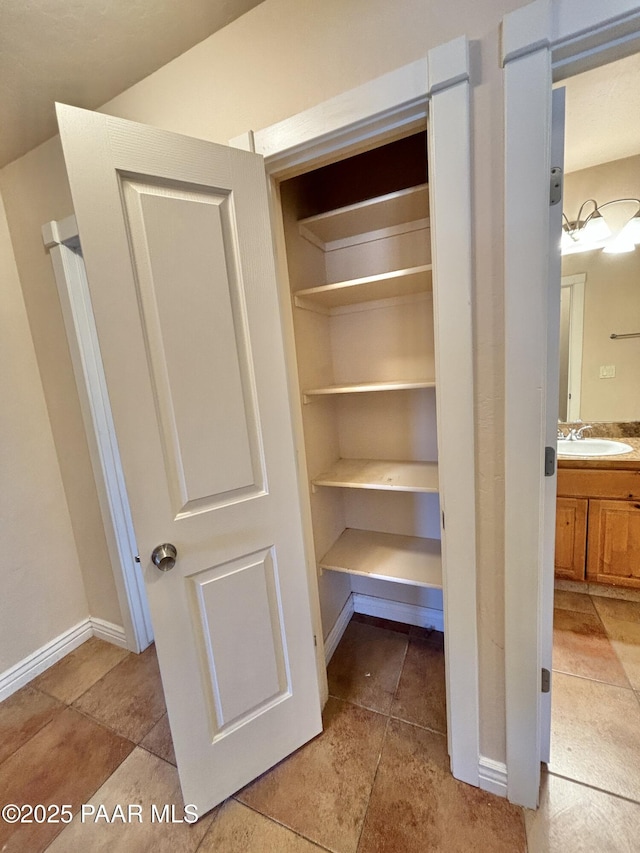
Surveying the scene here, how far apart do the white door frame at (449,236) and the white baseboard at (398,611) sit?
717mm

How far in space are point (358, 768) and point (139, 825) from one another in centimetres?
75

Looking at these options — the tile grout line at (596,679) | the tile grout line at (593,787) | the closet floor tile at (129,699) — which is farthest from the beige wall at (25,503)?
the tile grout line at (596,679)

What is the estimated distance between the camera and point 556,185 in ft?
2.94

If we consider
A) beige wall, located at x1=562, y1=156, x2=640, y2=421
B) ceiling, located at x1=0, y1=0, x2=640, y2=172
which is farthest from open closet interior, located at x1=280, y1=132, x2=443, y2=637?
beige wall, located at x1=562, y1=156, x2=640, y2=421

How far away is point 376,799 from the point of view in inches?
44.9

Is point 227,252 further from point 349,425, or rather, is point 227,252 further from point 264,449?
point 349,425

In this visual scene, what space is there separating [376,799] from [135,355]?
162 centimetres

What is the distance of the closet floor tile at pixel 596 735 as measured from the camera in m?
1.15

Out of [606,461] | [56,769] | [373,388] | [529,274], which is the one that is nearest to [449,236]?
[529,274]

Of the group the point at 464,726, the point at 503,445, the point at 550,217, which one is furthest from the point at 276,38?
the point at 464,726

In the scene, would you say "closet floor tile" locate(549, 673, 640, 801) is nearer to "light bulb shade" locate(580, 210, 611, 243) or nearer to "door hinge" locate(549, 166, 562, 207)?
"door hinge" locate(549, 166, 562, 207)

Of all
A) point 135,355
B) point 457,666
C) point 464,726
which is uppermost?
point 135,355

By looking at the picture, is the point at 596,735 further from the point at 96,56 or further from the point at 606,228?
the point at 96,56

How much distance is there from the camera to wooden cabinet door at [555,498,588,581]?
74.5 inches
